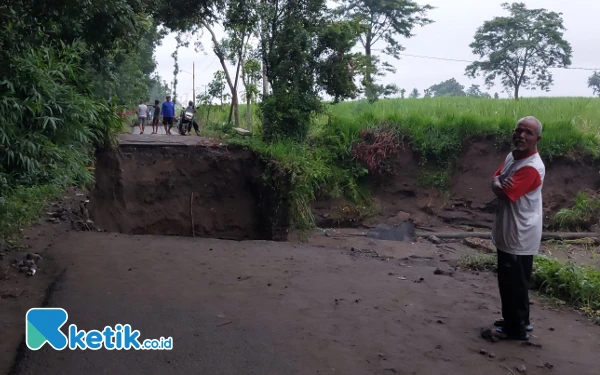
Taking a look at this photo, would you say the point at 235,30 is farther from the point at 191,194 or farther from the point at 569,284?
the point at 569,284

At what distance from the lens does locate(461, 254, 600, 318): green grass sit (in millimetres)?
5684

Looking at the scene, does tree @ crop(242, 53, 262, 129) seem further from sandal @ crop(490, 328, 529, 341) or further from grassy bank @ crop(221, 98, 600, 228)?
sandal @ crop(490, 328, 529, 341)

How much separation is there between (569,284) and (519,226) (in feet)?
→ 7.21

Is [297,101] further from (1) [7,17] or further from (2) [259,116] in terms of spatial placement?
(1) [7,17]

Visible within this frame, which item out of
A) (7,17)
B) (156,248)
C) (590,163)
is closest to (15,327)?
(7,17)

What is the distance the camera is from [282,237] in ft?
44.0

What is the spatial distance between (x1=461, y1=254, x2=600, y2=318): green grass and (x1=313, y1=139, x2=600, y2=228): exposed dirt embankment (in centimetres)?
952

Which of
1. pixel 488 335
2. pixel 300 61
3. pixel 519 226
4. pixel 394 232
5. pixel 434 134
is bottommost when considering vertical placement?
pixel 394 232

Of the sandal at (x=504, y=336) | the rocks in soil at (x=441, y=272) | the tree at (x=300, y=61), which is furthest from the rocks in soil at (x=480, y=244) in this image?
the sandal at (x=504, y=336)

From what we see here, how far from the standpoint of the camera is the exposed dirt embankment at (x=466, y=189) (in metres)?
16.0

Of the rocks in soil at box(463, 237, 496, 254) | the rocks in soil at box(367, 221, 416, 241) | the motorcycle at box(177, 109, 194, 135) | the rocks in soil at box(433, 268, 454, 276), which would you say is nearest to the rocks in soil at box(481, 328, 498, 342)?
the rocks in soil at box(433, 268, 454, 276)

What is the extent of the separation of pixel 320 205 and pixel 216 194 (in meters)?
3.33

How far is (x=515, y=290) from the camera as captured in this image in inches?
169

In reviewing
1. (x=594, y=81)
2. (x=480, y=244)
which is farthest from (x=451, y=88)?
(x=480, y=244)
